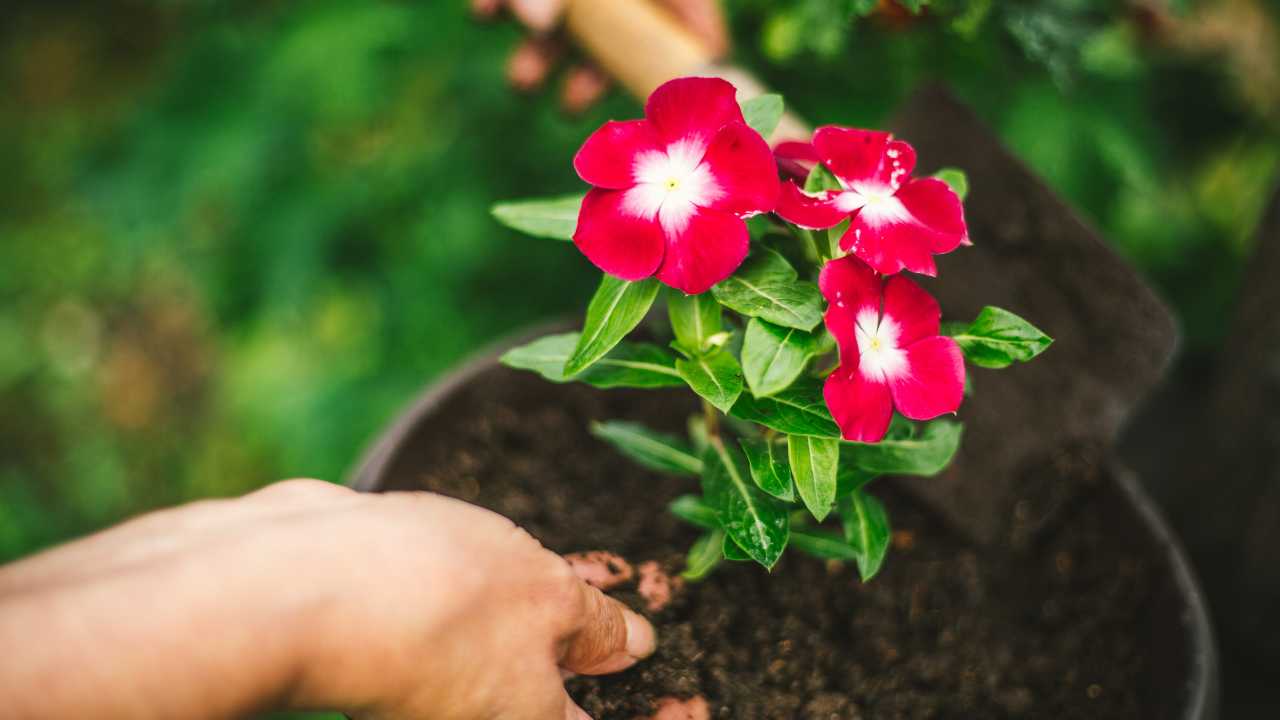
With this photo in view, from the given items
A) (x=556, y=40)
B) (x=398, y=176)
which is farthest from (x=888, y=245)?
(x=398, y=176)

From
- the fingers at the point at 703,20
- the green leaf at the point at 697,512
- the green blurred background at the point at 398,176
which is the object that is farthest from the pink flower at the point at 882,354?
the fingers at the point at 703,20

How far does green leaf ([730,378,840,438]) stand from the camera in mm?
729

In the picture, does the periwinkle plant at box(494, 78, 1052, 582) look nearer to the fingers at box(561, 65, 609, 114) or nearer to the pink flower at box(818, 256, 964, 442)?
the pink flower at box(818, 256, 964, 442)

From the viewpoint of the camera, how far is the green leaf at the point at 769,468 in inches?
29.7

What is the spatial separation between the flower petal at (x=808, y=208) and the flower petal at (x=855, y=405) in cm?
11

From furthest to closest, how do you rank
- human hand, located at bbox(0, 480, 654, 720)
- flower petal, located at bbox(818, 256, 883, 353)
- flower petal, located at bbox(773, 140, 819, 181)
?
flower petal, located at bbox(773, 140, 819, 181) < flower petal, located at bbox(818, 256, 883, 353) < human hand, located at bbox(0, 480, 654, 720)

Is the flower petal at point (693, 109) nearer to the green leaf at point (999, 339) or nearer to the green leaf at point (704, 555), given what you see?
the green leaf at point (999, 339)

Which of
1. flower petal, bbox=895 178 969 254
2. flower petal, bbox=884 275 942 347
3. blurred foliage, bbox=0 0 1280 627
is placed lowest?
blurred foliage, bbox=0 0 1280 627

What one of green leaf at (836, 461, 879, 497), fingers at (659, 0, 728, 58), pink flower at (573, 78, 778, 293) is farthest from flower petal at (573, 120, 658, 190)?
fingers at (659, 0, 728, 58)

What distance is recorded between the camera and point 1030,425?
1.06 meters

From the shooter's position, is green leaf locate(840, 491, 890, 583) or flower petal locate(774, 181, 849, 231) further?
green leaf locate(840, 491, 890, 583)

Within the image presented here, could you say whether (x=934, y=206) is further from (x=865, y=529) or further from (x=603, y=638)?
(x=603, y=638)

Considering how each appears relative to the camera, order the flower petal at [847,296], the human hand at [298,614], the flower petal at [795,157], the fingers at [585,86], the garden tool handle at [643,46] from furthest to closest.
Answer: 1. the fingers at [585,86]
2. the garden tool handle at [643,46]
3. the flower petal at [795,157]
4. the flower petal at [847,296]
5. the human hand at [298,614]

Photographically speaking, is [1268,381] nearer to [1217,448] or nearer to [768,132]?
[1217,448]
